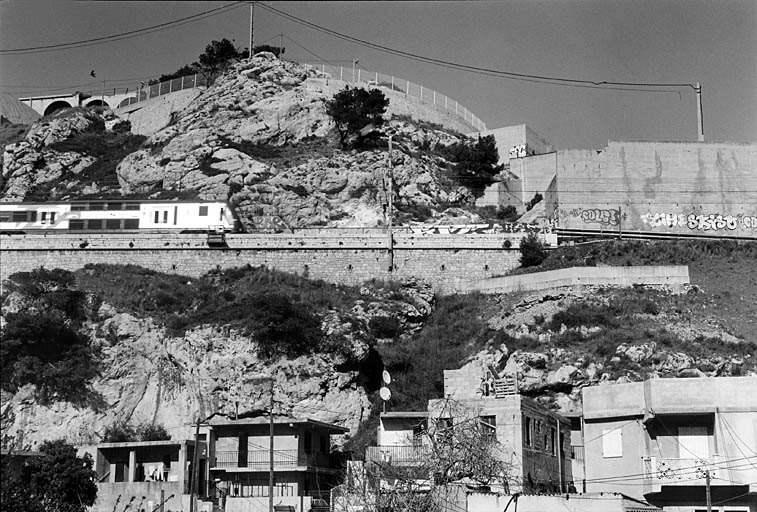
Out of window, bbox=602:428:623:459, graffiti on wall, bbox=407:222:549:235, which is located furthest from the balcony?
graffiti on wall, bbox=407:222:549:235

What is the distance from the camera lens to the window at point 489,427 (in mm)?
38688

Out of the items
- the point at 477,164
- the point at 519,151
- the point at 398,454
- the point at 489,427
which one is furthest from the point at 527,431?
the point at 519,151

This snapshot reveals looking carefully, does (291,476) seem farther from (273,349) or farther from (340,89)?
(340,89)

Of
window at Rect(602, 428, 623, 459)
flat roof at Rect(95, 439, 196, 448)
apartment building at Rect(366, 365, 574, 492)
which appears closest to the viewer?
apartment building at Rect(366, 365, 574, 492)

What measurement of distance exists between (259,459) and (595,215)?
4085cm

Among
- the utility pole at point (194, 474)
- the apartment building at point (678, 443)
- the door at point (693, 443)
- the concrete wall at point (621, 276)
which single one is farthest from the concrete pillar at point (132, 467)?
the concrete wall at point (621, 276)

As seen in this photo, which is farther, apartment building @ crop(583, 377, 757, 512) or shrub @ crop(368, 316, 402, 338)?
shrub @ crop(368, 316, 402, 338)

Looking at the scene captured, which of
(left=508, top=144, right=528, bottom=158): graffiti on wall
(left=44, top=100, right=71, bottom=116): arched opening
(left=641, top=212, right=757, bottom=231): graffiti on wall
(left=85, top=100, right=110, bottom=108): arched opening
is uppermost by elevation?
(left=44, top=100, right=71, bottom=116): arched opening

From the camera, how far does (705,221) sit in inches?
3083

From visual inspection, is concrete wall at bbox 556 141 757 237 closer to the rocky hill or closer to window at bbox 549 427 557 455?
the rocky hill

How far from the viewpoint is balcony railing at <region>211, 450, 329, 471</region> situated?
153ft

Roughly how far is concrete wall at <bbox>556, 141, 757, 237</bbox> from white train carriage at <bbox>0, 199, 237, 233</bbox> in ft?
88.9

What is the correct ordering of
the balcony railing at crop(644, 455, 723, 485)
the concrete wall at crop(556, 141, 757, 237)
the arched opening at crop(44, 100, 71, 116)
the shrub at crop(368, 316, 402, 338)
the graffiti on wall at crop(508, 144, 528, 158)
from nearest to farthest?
the balcony railing at crop(644, 455, 723, 485), the shrub at crop(368, 316, 402, 338), the concrete wall at crop(556, 141, 757, 237), the graffiti on wall at crop(508, 144, 528, 158), the arched opening at crop(44, 100, 71, 116)

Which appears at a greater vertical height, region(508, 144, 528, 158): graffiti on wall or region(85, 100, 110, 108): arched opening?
region(85, 100, 110, 108): arched opening
